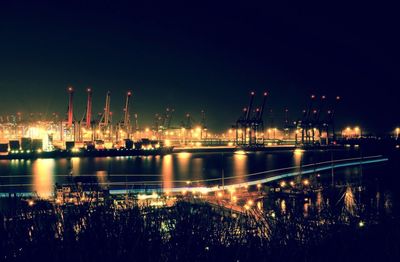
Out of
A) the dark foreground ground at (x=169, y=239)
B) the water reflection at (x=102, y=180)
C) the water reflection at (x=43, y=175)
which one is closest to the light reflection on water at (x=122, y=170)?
the water reflection at (x=43, y=175)

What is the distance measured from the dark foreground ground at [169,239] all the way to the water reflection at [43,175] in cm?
1416

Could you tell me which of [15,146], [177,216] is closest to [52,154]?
[15,146]

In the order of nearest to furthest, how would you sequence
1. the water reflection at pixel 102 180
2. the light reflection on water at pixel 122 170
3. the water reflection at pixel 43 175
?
the water reflection at pixel 102 180
the water reflection at pixel 43 175
the light reflection on water at pixel 122 170

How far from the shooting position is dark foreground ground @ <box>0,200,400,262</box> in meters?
2.31

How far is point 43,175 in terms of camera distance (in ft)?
74.8

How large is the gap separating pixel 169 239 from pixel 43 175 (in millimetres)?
21789

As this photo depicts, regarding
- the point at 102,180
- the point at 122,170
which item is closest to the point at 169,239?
the point at 102,180

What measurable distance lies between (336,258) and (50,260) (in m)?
1.52

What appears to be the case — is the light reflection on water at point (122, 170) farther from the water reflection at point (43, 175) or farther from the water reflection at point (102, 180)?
the water reflection at point (102, 180)

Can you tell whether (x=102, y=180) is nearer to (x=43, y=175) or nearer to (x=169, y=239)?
(x=43, y=175)

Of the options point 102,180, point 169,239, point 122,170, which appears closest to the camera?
point 169,239

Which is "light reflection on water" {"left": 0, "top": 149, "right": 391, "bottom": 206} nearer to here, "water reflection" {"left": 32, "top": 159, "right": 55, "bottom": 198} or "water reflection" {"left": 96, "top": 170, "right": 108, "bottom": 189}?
"water reflection" {"left": 32, "top": 159, "right": 55, "bottom": 198}

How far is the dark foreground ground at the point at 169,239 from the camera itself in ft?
7.57

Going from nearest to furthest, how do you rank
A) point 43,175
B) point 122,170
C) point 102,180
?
point 102,180
point 43,175
point 122,170
